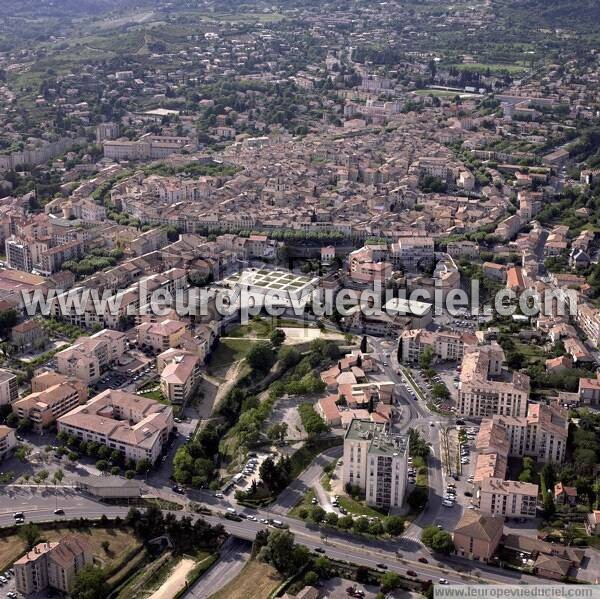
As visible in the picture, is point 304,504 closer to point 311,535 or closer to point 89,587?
point 311,535

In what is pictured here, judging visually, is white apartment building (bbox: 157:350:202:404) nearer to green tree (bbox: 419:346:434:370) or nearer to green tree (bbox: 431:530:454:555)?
green tree (bbox: 419:346:434:370)

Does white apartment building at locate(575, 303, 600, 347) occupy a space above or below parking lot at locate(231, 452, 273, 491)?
below

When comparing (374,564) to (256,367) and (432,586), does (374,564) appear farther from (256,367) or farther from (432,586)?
(256,367)

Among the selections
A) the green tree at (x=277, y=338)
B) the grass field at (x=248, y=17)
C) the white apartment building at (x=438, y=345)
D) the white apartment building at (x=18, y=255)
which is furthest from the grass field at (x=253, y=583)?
the grass field at (x=248, y=17)

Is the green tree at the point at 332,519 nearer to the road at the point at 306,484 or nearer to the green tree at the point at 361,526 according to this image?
the green tree at the point at 361,526

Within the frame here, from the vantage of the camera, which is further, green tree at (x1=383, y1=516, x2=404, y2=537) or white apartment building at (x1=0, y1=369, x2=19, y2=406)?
white apartment building at (x1=0, y1=369, x2=19, y2=406)

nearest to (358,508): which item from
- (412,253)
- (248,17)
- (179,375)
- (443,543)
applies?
(443,543)

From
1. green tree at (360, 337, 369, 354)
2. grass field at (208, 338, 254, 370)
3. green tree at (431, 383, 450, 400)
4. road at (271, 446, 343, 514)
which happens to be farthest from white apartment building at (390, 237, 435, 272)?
road at (271, 446, 343, 514)
